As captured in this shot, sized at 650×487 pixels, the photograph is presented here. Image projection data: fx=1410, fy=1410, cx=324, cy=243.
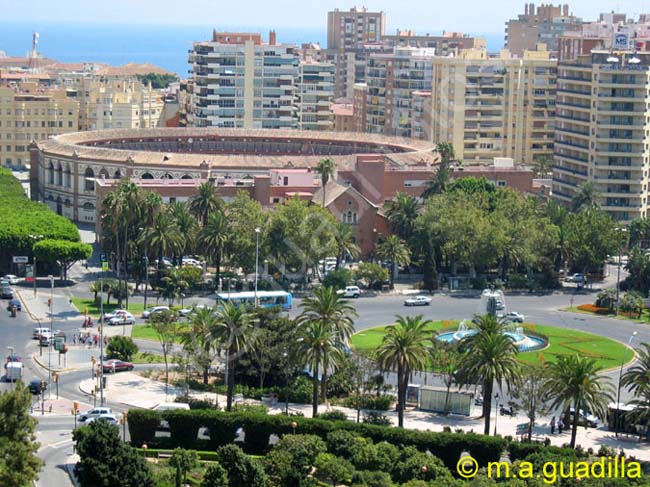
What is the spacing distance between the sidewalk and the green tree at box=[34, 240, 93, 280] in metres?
25.9

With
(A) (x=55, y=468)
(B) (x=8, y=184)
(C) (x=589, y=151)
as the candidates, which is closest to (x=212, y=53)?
(B) (x=8, y=184)

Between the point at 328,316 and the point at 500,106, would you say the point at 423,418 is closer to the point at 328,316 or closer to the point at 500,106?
the point at 328,316

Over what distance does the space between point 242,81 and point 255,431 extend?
114232 mm

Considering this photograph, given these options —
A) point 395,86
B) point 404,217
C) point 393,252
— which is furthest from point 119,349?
point 395,86

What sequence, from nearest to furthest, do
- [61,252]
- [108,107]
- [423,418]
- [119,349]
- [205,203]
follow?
[423,418], [119,349], [61,252], [205,203], [108,107]

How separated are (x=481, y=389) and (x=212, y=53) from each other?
105m

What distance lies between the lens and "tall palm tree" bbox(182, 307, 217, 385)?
249 ft

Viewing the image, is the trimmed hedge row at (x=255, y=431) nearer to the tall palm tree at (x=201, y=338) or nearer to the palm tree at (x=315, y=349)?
the palm tree at (x=315, y=349)

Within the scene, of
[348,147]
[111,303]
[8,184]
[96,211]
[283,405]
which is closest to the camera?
[283,405]

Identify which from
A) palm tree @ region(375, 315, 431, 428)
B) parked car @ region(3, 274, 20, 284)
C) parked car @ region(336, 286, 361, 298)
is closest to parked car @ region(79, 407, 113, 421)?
palm tree @ region(375, 315, 431, 428)

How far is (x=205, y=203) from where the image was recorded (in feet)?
358

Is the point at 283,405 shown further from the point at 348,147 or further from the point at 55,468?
the point at 348,147

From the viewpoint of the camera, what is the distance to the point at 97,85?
194750 millimetres

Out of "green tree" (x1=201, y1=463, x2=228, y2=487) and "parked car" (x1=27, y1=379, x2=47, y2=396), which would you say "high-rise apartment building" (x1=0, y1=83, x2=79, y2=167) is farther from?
"green tree" (x1=201, y1=463, x2=228, y2=487)
